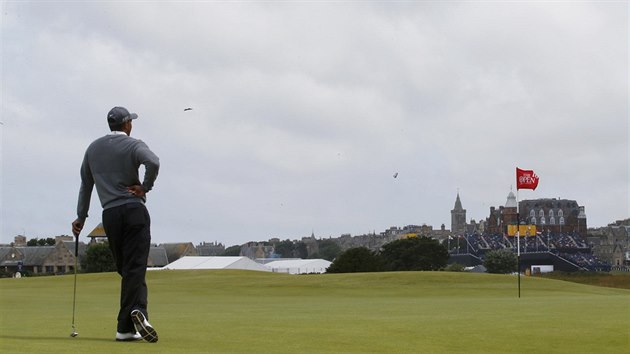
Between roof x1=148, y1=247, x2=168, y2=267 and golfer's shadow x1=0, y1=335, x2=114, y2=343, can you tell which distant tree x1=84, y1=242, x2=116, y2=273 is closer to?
roof x1=148, y1=247, x2=168, y2=267

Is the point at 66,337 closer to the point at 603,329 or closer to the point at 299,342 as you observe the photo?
the point at 299,342

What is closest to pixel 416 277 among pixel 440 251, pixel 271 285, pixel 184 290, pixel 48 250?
pixel 271 285

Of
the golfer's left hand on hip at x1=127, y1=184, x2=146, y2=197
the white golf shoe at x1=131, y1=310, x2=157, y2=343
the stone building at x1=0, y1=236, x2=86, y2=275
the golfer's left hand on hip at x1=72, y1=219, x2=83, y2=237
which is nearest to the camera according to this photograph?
the white golf shoe at x1=131, y1=310, x2=157, y2=343

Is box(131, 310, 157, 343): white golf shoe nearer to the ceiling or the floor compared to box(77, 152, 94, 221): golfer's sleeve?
nearer to the floor

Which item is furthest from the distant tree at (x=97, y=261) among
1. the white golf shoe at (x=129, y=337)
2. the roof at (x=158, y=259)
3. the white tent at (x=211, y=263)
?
the white golf shoe at (x=129, y=337)

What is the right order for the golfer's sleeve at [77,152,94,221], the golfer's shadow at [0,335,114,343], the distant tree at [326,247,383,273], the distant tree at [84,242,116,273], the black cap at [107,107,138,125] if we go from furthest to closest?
1. the distant tree at [84,242,116,273]
2. the distant tree at [326,247,383,273]
3. the golfer's sleeve at [77,152,94,221]
4. the black cap at [107,107,138,125]
5. the golfer's shadow at [0,335,114,343]

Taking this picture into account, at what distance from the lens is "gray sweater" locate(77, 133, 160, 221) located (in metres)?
9.32

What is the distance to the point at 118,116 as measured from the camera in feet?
31.7

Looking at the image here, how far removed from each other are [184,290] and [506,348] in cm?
4293

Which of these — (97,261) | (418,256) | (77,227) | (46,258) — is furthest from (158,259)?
(77,227)

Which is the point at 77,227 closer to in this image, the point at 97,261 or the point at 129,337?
the point at 129,337

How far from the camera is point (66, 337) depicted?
9555mm

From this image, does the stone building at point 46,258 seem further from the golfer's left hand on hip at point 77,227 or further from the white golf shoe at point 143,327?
the white golf shoe at point 143,327

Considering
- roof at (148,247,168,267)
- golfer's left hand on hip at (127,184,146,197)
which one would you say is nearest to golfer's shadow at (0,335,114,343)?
golfer's left hand on hip at (127,184,146,197)
